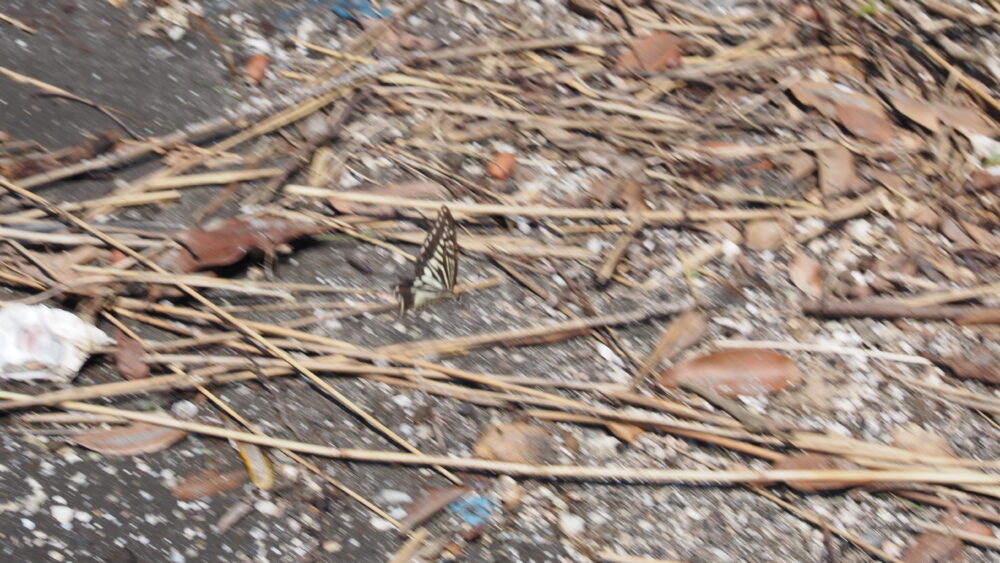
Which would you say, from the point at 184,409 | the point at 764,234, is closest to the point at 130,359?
the point at 184,409

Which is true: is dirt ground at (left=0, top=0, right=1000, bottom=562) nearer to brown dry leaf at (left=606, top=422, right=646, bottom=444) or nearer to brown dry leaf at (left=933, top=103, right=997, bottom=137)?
brown dry leaf at (left=606, top=422, right=646, bottom=444)

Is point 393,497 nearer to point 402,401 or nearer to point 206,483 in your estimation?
point 402,401

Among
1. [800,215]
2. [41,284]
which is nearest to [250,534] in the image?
[41,284]

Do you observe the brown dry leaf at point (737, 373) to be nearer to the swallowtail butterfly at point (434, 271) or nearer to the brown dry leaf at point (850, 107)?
the swallowtail butterfly at point (434, 271)

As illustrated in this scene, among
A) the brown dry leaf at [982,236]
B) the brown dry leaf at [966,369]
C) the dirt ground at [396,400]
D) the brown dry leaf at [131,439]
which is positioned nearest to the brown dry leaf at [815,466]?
the dirt ground at [396,400]

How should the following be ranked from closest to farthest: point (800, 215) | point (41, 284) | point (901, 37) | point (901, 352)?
point (41, 284)
point (901, 352)
point (800, 215)
point (901, 37)

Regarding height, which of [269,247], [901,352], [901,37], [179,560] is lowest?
[179,560]

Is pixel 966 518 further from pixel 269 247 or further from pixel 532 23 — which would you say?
pixel 532 23
